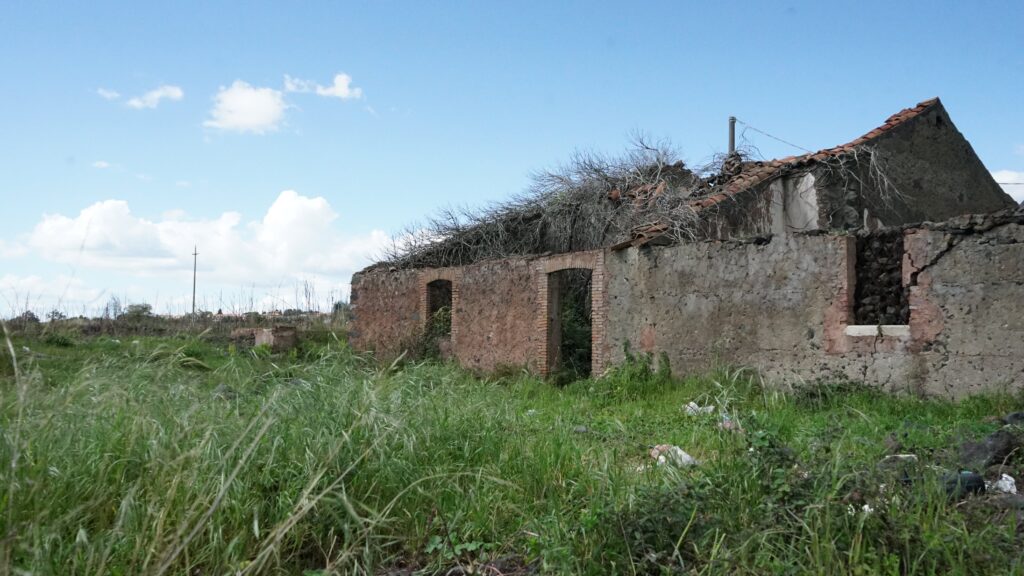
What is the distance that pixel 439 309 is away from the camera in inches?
561

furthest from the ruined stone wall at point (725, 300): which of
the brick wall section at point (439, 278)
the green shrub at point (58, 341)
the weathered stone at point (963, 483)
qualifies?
the green shrub at point (58, 341)

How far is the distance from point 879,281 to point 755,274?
1299 millimetres

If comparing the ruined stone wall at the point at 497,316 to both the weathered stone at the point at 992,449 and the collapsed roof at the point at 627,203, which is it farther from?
the weathered stone at the point at 992,449

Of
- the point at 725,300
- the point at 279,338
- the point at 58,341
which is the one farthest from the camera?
the point at 279,338

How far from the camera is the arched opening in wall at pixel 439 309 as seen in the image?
1397 cm

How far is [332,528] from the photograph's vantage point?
144 inches

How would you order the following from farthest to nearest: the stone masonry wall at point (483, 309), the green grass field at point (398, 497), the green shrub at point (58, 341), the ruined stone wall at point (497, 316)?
the green shrub at point (58, 341) < the ruined stone wall at point (497, 316) < the stone masonry wall at point (483, 309) < the green grass field at point (398, 497)

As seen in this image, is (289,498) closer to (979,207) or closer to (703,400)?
(703,400)

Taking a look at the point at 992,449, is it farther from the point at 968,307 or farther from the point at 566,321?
the point at 566,321

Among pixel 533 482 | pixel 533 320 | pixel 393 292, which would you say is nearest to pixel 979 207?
pixel 533 320

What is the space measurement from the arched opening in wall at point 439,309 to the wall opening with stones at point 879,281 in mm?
7111

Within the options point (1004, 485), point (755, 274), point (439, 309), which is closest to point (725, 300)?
point (755, 274)

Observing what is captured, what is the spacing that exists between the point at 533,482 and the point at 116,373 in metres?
2.82

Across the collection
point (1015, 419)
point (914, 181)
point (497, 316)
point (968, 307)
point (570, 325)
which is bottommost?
point (1015, 419)
